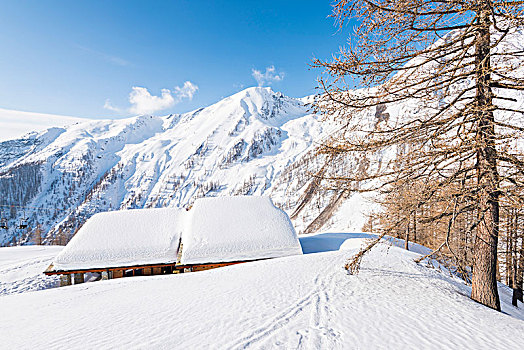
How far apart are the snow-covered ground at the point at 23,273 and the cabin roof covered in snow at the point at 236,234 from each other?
8.88 m

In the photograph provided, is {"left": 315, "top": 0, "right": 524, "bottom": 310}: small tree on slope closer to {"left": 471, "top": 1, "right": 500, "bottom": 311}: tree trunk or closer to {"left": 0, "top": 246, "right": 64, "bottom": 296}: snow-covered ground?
{"left": 471, "top": 1, "right": 500, "bottom": 311}: tree trunk

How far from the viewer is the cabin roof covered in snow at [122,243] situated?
534 inches

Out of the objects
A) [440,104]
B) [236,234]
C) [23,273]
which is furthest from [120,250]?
[440,104]

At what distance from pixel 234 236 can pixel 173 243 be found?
3.72 metres

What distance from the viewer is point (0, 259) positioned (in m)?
19.0

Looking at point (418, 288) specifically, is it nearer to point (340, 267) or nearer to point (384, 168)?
point (340, 267)

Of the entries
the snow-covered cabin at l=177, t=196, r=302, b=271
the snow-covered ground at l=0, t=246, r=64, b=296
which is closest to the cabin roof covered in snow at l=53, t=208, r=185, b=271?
the snow-covered cabin at l=177, t=196, r=302, b=271

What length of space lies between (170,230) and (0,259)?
1477 cm

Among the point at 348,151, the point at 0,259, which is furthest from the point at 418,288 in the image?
the point at 0,259

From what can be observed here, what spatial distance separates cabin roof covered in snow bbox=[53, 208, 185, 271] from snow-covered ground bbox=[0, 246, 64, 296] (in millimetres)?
3029

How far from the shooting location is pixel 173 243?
48.7 feet

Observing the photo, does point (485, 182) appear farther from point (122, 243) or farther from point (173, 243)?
point (122, 243)

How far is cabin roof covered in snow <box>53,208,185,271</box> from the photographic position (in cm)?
1356

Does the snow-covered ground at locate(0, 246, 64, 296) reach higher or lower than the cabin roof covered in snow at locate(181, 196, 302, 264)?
lower
